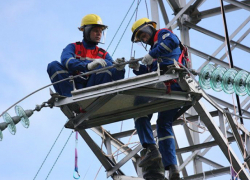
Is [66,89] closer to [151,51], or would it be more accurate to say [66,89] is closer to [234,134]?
[151,51]

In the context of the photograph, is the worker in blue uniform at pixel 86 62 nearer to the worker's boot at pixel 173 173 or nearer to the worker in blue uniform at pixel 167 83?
the worker in blue uniform at pixel 167 83

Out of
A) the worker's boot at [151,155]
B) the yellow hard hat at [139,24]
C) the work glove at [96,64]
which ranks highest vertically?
the yellow hard hat at [139,24]

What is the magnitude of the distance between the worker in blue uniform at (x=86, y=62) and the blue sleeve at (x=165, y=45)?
1.67 feet

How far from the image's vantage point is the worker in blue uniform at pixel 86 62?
44.6 ft

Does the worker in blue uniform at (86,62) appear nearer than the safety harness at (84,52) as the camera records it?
Yes

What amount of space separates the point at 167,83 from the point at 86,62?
4.88ft

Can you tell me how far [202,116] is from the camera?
14164 mm

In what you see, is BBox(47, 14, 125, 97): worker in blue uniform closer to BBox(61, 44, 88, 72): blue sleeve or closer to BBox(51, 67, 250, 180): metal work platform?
BBox(61, 44, 88, 72): blue sleeve

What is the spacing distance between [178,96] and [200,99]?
21.4 inches

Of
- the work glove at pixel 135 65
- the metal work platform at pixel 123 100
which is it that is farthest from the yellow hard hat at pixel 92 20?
the metal work platform at pixel 123 100

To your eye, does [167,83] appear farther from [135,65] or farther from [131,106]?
[131,106]

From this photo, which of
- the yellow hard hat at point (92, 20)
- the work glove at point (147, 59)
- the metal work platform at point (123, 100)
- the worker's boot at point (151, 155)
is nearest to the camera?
the metal work platform at point (123, 100)

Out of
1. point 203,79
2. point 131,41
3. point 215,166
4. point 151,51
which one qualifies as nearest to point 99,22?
point 131,41

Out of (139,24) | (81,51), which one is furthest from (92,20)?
(139,24)
